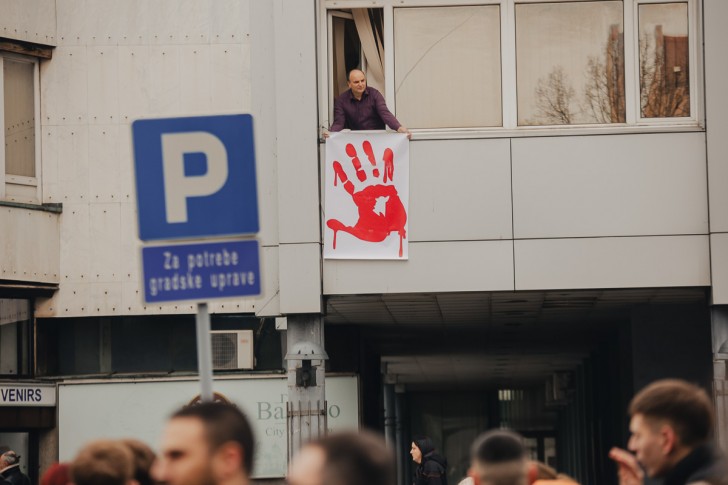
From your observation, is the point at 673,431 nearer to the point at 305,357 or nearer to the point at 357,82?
the point at 357,82

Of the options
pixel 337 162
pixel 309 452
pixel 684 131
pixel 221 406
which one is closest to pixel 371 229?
pixel 337 162

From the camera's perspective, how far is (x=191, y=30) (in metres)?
23.3

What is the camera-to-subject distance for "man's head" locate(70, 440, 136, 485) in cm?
629

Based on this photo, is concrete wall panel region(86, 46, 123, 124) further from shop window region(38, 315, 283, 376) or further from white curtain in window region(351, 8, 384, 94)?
white curtain in window region(351, 8, 384, 94)

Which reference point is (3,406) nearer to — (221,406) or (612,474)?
(612,474)

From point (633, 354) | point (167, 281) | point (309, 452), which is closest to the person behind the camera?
point (309, 452)

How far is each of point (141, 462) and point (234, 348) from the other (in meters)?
16.7

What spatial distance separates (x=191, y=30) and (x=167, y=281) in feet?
54.1

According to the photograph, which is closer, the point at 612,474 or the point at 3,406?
the point at 3,406

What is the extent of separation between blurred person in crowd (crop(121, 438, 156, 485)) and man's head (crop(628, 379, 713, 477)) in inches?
82.8

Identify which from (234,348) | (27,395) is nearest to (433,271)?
(234,348)

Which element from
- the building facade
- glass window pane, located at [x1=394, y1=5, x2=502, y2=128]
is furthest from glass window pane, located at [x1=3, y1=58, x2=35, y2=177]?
glass window pane, located at [x1=394, y1=5, x2=502, y2=128]

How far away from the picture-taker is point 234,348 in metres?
23.2

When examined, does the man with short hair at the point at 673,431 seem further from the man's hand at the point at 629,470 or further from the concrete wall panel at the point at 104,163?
the concrete wall panel at the point at 104,163
